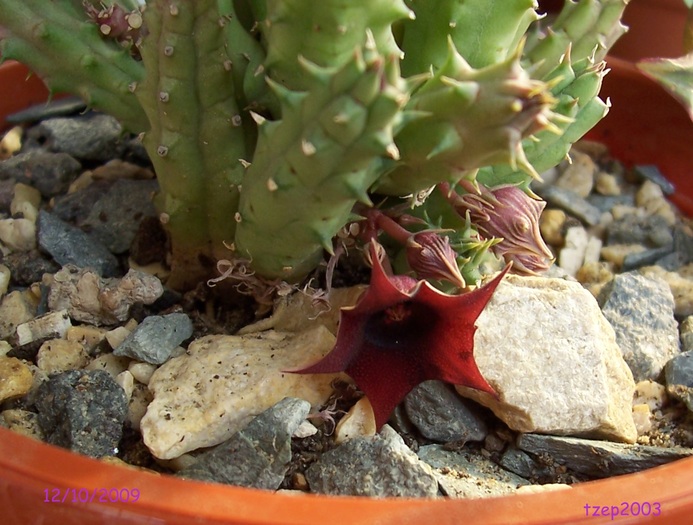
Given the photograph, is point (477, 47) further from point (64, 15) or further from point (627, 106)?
point (627, 106)

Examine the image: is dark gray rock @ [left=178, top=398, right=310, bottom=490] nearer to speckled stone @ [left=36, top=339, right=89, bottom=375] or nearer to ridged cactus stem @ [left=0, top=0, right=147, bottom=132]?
speckled stone @ [left=36, top=339, right=89, bottom=375]

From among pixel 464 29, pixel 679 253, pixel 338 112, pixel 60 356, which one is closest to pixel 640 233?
pixel 679 253

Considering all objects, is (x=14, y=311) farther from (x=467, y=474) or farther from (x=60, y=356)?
(x=467, y=474)

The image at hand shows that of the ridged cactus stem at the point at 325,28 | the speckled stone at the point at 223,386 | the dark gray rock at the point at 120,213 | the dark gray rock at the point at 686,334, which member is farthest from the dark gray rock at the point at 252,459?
the dark gray rock at the point at 686,334

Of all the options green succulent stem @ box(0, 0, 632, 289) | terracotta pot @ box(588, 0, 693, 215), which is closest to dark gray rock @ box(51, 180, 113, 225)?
green succulent stem @ box(0, 0, 632, 289)

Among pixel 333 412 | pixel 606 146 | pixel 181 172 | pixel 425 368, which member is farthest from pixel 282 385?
pixel 606 146

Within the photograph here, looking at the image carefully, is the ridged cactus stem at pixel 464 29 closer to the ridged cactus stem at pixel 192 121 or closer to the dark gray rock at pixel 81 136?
the ridged cactus stem at pixel 192 121
